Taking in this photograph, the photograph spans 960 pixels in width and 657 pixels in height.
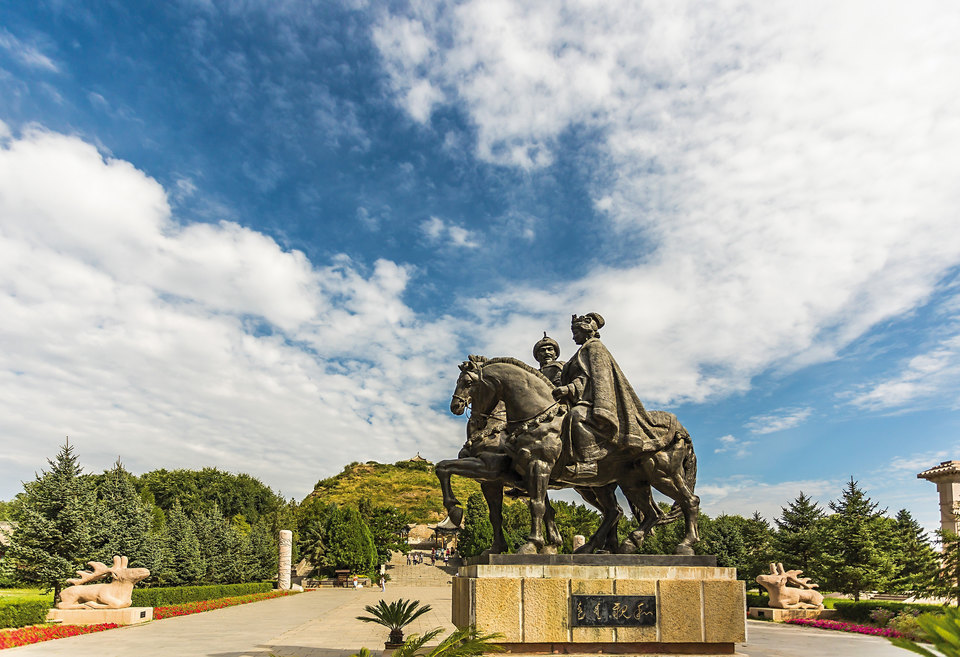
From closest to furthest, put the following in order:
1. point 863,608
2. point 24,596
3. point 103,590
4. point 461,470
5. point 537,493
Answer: point 537,493, point 461,470, point 103,590, point 863,608, point 24,596

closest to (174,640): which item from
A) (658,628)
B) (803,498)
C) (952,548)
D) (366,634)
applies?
(366,634)

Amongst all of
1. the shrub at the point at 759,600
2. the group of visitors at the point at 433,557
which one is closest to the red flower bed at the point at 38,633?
the shrub at the point at 759,600

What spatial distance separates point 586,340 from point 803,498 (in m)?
21.4

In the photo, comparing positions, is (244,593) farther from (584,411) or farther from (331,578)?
(584,411)

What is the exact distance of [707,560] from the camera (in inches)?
327

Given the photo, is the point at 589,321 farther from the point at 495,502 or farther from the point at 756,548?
the point at 756,548

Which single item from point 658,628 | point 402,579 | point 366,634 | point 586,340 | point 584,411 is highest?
point 586,340

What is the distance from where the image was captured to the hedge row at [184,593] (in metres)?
20.1

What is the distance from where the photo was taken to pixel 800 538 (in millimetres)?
24281

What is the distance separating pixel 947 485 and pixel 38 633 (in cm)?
3268

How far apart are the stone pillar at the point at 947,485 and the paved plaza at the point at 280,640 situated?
1449 cm

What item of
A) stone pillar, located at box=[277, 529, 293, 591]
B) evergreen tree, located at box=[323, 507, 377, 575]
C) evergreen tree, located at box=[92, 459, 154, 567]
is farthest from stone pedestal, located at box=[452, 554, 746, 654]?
evergreen tree, located at box=[323, 507, 377, 575]

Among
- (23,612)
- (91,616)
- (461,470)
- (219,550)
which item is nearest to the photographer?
(461,470)

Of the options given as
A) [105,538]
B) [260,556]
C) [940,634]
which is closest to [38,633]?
[105,538]
